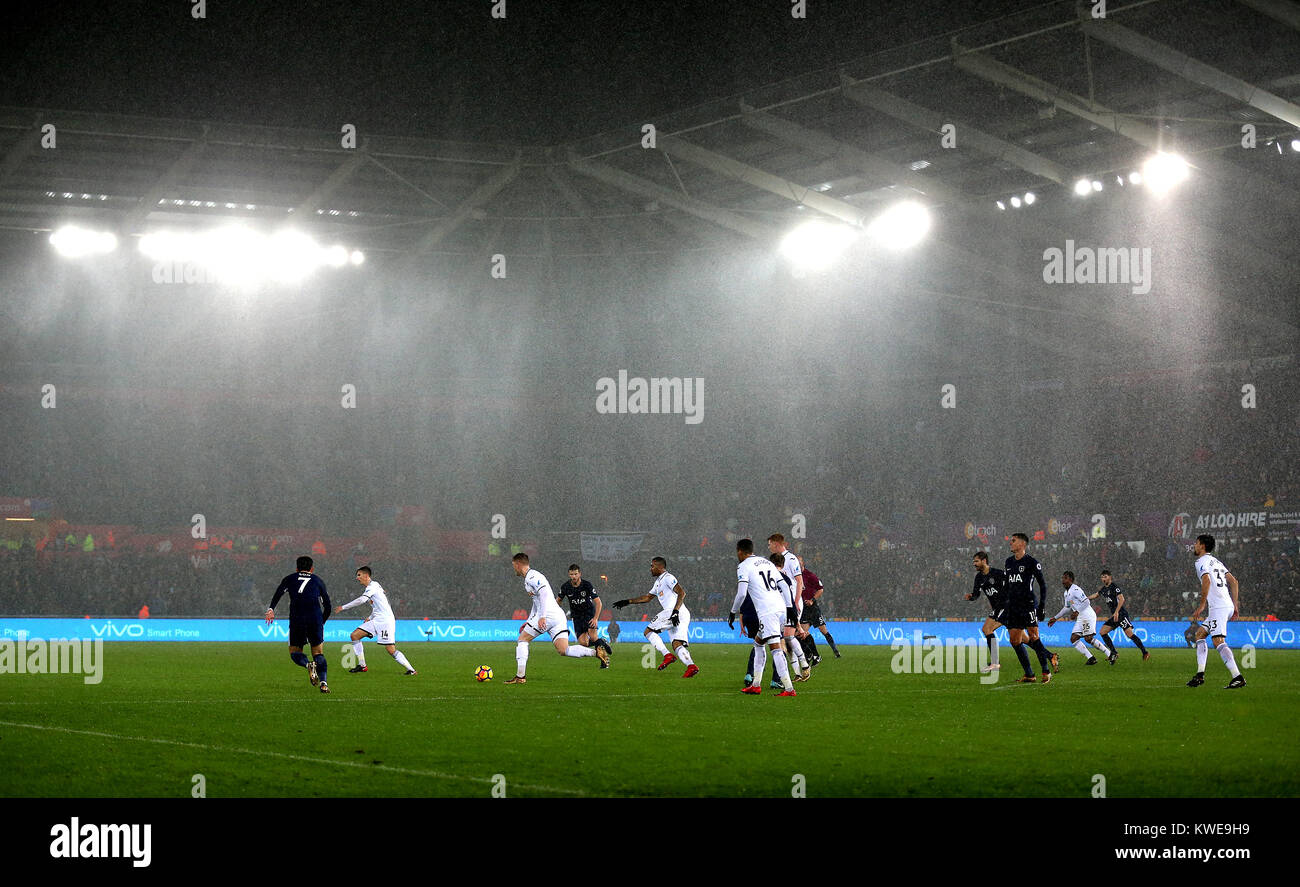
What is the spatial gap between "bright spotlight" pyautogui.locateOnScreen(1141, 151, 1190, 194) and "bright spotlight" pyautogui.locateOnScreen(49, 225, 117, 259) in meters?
30.2

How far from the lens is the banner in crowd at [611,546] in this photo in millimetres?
48312

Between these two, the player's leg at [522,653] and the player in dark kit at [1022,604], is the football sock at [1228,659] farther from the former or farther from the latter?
the player's leg at [522,653]

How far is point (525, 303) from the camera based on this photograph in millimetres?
50156

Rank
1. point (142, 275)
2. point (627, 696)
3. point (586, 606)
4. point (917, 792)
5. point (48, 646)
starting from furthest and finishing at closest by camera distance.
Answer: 1. point (142, 275)
2. point (48, 646)
3. point (586, 606)
4. point (627, 696)
5. point (917, 792)

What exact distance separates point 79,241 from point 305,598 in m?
28.5

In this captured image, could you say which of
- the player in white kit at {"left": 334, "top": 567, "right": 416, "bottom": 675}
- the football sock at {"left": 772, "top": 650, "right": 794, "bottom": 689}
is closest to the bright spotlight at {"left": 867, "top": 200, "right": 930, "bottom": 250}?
the player in white kit at {"left": 334, "top": 567, "right": 416, "bottom": 675}

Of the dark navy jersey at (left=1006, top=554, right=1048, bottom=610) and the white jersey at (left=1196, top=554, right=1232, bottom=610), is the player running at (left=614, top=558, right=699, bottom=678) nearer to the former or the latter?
the dark navy jersey at (left=1006, top=554, right=1048, bottom=610)

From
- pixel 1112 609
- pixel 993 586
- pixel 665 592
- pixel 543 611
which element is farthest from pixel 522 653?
pixel 1112 609

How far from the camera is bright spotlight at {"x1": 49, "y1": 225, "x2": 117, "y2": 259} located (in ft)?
134

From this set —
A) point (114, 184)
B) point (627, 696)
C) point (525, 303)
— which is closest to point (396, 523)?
point (525, 303)

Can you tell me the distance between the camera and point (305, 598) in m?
18.8

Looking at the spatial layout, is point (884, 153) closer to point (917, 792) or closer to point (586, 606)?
point (586, 606)

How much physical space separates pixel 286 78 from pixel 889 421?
2720cm

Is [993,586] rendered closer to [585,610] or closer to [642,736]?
[585,610]
